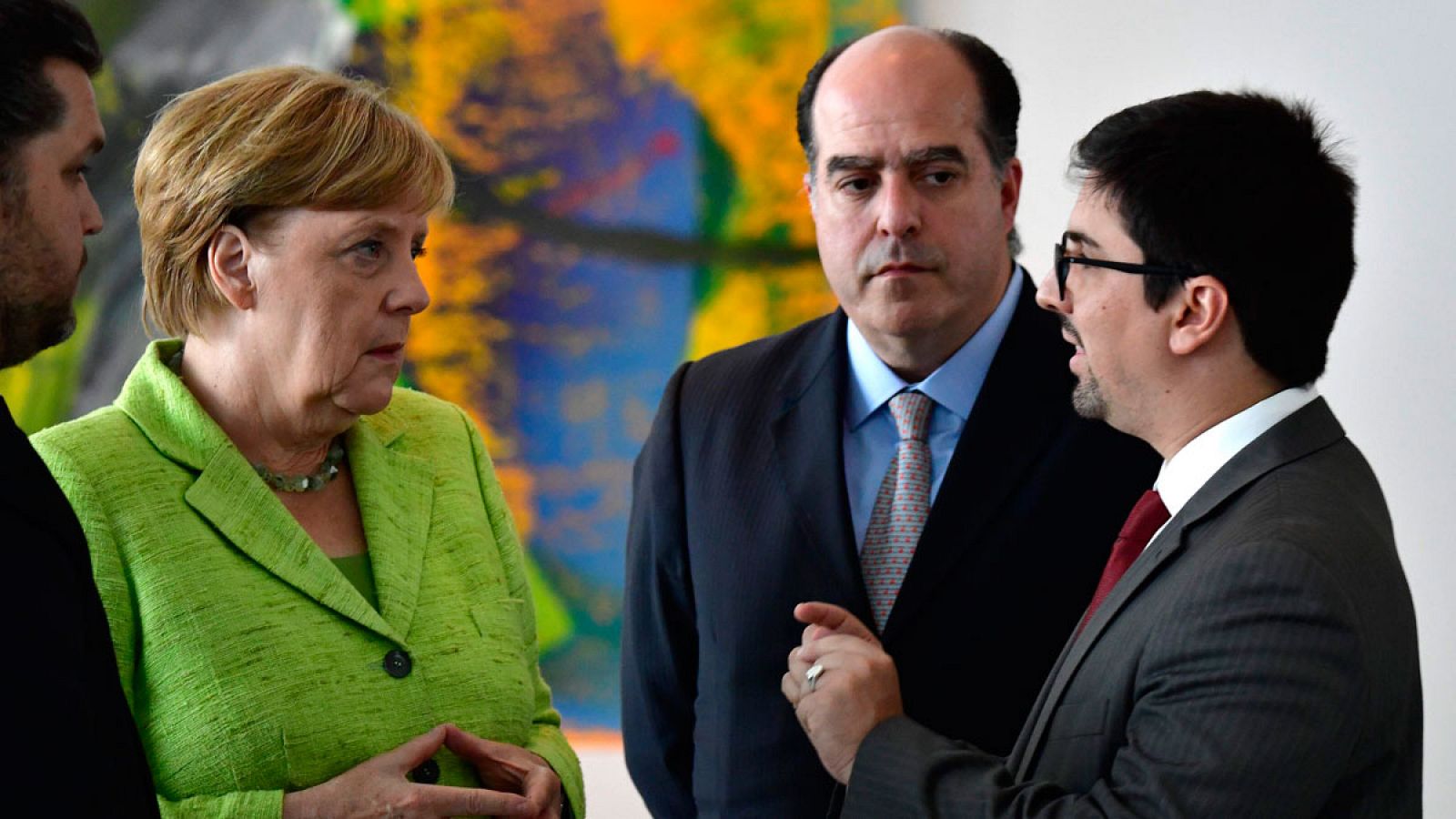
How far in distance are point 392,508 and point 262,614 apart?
0.74 feet

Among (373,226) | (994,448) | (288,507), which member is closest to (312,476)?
(288,507)

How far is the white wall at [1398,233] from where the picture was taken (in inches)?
103

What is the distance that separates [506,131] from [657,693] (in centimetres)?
133

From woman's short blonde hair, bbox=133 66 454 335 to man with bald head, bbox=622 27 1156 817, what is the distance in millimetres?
589

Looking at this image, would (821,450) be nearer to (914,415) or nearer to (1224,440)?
(914,415)

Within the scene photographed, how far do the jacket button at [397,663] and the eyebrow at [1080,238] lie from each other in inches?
34.7

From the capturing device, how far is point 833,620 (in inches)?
65.5

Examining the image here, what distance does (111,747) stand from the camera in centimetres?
124

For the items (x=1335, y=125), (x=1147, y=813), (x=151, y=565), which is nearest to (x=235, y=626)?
(x=151, y=565)

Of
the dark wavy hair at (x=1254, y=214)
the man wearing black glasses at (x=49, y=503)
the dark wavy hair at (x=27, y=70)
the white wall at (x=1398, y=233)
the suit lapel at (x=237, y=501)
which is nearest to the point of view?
the man wearing black glasses at (x=49, y=503)

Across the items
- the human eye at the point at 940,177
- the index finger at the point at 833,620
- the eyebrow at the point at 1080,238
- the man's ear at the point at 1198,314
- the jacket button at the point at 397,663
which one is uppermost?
the human eye at the point at 940,177

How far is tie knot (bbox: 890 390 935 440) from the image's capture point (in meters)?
1.93

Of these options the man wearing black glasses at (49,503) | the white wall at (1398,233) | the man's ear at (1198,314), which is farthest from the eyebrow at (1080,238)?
the white wall at (1398,233)

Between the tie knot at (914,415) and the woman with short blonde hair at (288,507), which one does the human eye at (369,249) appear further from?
the tie knot at (914,415)
